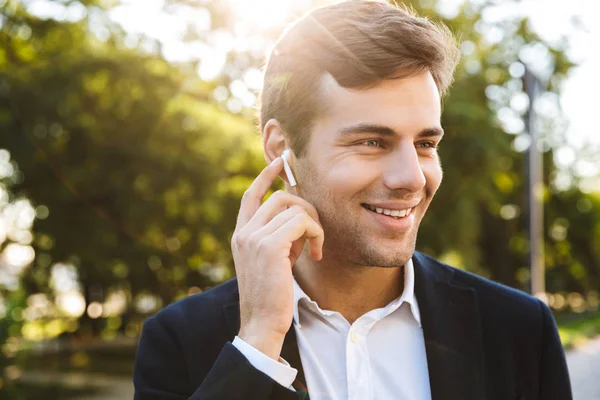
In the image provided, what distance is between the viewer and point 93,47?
15.3 metres

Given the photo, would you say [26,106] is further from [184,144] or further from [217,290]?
[217,290]

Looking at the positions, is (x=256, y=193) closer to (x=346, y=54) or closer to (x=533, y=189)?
(x=346, y=54)

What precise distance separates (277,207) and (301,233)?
152 millimetres

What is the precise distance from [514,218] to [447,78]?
32.8 metres

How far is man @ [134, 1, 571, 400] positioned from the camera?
2.31 metres

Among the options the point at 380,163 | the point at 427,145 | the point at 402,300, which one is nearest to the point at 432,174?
the point at 427,145

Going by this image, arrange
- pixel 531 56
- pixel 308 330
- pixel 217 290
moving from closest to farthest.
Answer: pixel 308 330 < pixel 217 290 < pixel 531 56

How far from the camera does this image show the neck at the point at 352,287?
252cm

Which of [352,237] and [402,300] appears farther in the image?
[402,300]

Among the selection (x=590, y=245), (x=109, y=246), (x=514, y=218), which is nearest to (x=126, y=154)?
(x=109, y=246)

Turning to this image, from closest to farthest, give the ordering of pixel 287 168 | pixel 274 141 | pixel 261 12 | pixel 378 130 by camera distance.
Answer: pixel 378 130, pixel 287 168, pixel 274 141, pixel 261 12

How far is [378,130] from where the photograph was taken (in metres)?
2.30

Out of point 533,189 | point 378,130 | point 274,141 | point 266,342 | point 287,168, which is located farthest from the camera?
point 533,189

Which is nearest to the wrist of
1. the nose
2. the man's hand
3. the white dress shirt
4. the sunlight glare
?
the man's hand
